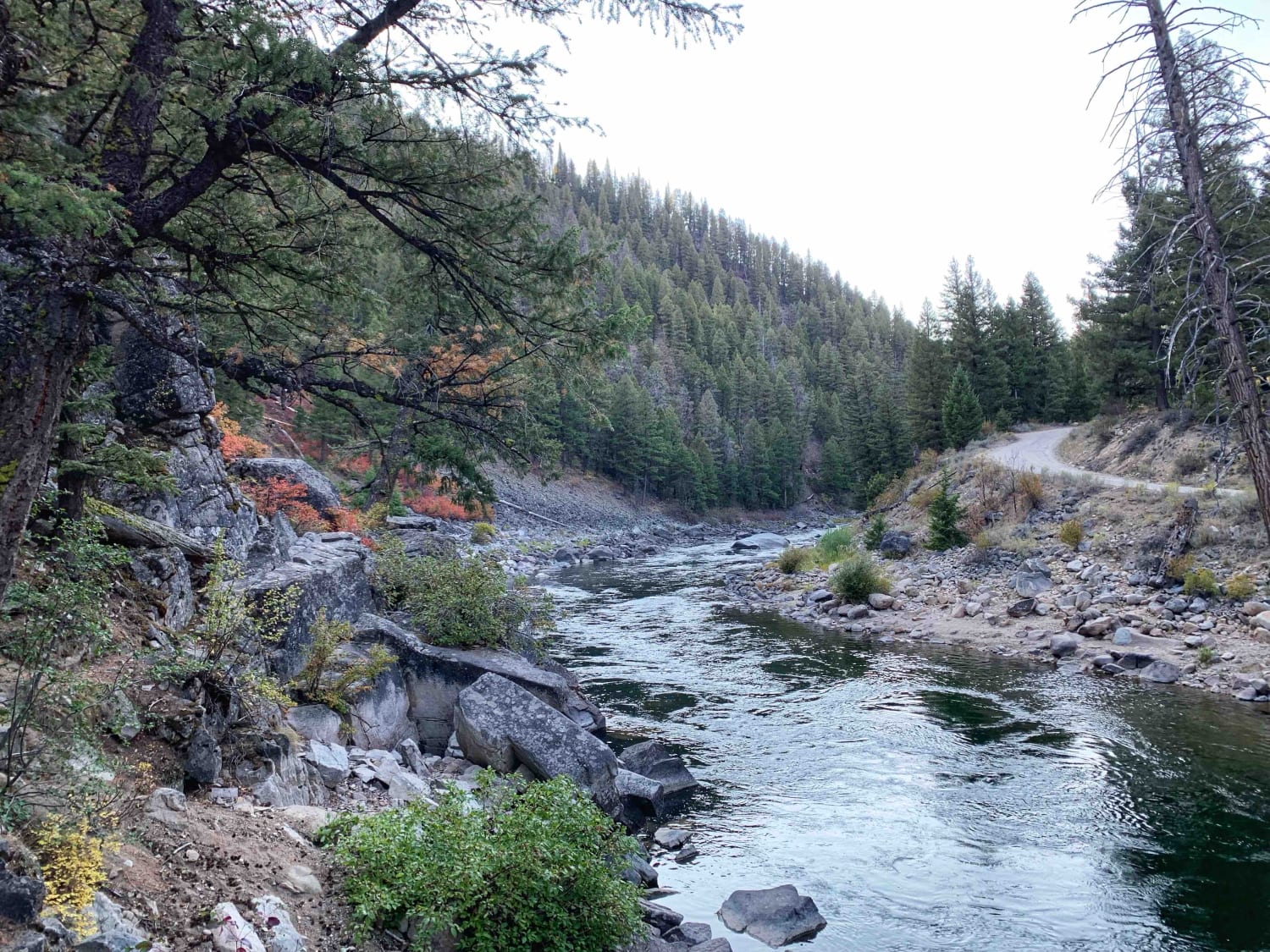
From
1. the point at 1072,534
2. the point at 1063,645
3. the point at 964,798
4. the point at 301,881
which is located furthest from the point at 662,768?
the point at 1072,534

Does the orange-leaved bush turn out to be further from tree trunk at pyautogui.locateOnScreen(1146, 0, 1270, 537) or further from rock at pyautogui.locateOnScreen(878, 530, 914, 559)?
rock at pyautogui.locateOnScreen(878, 530, 914, 559)

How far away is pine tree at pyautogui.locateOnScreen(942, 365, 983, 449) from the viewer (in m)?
43.6

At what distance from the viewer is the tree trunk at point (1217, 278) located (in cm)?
595

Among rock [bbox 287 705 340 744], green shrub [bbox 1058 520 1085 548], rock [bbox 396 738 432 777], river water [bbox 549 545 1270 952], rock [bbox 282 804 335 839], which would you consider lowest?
river water [bbox 549 545 1270 952]

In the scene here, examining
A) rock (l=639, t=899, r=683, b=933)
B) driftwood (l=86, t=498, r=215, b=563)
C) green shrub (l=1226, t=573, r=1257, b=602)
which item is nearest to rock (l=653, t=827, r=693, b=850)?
rock (l=639, t=899, r=683, b=933)

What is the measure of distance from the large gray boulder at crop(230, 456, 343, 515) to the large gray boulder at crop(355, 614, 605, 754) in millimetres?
6369

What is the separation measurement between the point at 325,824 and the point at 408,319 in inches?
589

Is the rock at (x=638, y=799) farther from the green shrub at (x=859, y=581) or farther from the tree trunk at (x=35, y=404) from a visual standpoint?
the green shrub at (x=859, y=581)

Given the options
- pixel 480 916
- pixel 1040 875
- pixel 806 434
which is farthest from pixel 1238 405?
pixel 806 434

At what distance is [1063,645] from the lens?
1620cm

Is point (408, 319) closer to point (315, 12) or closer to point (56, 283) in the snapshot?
point (315, 12)

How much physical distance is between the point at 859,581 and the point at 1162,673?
9153 millimetres

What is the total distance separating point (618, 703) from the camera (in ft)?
43.7

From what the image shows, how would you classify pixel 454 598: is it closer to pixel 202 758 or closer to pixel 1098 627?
pixel 202 758
